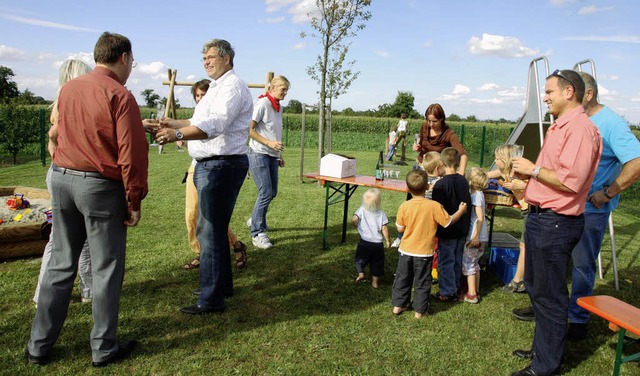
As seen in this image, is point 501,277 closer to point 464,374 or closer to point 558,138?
point 464,374

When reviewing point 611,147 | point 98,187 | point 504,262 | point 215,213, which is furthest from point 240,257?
point 611,147

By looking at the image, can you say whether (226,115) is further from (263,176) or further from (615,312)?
(615,312)

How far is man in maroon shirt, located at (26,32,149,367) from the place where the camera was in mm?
2645

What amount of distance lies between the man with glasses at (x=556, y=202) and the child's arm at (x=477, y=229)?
1341mm

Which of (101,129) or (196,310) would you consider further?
(196,310)

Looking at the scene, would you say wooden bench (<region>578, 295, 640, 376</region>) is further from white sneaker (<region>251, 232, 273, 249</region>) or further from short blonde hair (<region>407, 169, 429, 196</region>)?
white sneaker (<region>251, 232, 273, 249</region>)

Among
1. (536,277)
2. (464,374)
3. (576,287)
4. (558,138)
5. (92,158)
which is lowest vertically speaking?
(464,374)

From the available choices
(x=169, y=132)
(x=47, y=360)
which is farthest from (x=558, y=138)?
(x=47, y=360)

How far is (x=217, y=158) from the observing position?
3.53 metres

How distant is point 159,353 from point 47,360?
681 millimetres

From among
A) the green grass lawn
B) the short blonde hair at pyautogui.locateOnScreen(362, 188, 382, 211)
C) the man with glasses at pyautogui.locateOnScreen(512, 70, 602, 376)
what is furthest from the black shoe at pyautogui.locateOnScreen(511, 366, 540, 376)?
the short blonde hair at pyautogui.locateOnScreen(362, 188, 382, 211)

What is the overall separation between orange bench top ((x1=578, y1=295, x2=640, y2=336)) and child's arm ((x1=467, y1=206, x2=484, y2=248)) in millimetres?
1292

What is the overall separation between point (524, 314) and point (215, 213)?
281 centimetres

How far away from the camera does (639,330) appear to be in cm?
265
